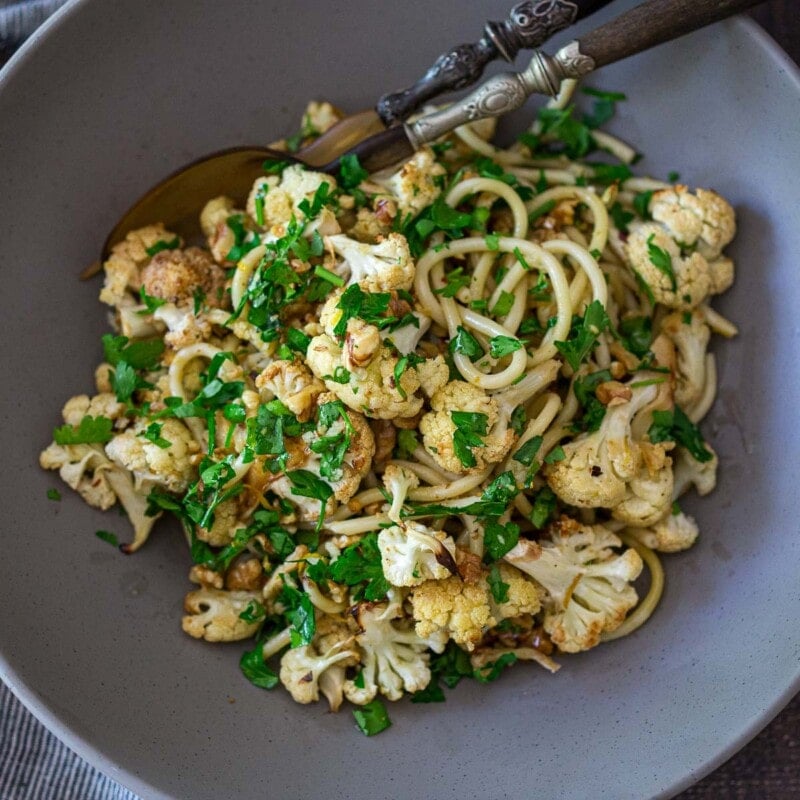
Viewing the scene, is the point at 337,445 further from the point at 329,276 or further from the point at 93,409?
the point at 93,409

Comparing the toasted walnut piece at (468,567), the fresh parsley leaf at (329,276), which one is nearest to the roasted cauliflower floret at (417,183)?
the fresh parsley leaf at (329,276)

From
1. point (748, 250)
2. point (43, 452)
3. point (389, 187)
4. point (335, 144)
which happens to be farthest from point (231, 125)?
point (748, 250)

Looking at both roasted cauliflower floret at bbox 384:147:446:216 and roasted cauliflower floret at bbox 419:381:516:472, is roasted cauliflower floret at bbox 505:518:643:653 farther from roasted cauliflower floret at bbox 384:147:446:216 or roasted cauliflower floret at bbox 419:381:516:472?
roasted cauliflower floret at bbox 384:147:446:216

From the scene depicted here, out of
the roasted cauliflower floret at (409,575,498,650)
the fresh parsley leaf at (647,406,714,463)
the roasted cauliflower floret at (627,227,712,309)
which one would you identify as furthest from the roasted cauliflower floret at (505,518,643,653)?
the roasted cauliflower floret at (627,227,712,309)

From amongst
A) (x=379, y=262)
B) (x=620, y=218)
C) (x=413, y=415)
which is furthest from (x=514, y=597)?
(x=620, y=218)

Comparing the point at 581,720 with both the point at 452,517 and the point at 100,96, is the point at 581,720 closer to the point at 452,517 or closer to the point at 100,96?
the point at 452,517

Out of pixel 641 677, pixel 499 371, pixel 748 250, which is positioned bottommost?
pixel 641 677

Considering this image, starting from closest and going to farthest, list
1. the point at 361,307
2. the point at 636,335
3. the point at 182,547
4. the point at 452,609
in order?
the point at 361,307, the point at 452,609, the point at 636,335, the point at 182,547
